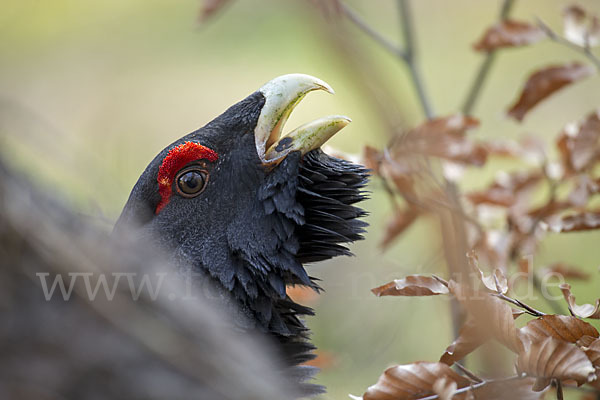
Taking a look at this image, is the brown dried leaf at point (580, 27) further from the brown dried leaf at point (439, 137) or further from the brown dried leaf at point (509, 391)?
the brown dried leaf at point (509, 391)

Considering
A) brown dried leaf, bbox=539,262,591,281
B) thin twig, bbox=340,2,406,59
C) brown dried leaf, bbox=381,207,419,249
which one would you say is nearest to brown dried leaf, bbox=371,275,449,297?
brown dried leaf, bbox=381,207,419,249

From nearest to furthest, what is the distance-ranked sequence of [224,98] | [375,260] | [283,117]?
1. [283,117]
2. [375,260]
3. [224,98]

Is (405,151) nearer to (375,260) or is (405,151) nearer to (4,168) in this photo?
(4,168)

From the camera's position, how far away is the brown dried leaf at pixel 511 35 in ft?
7.51

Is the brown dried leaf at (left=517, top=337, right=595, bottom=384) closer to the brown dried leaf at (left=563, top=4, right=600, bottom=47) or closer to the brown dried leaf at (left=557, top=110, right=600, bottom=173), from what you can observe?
the brown dried leaf at (left=557, top=110, right=600, bottom=173)

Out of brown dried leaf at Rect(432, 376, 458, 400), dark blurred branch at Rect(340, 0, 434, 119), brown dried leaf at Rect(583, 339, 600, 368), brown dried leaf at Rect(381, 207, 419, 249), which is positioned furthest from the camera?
dark blurred branch at Rect(340, 0, 434, 119)

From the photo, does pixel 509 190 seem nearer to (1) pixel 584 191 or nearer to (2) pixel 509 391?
(1) pixel 584 191

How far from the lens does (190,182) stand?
2176mm

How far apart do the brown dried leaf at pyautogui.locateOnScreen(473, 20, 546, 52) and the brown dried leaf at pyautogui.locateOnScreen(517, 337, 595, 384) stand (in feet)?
4.63

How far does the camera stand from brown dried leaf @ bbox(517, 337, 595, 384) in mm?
1215

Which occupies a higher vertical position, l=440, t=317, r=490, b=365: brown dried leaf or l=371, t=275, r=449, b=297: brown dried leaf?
l=371, t=275, r=449, b=297: brown dried leaf

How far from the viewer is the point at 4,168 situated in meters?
0.90

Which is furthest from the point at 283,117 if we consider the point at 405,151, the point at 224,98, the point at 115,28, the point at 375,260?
the point at 115,28

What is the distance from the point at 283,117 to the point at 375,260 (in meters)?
2.37
